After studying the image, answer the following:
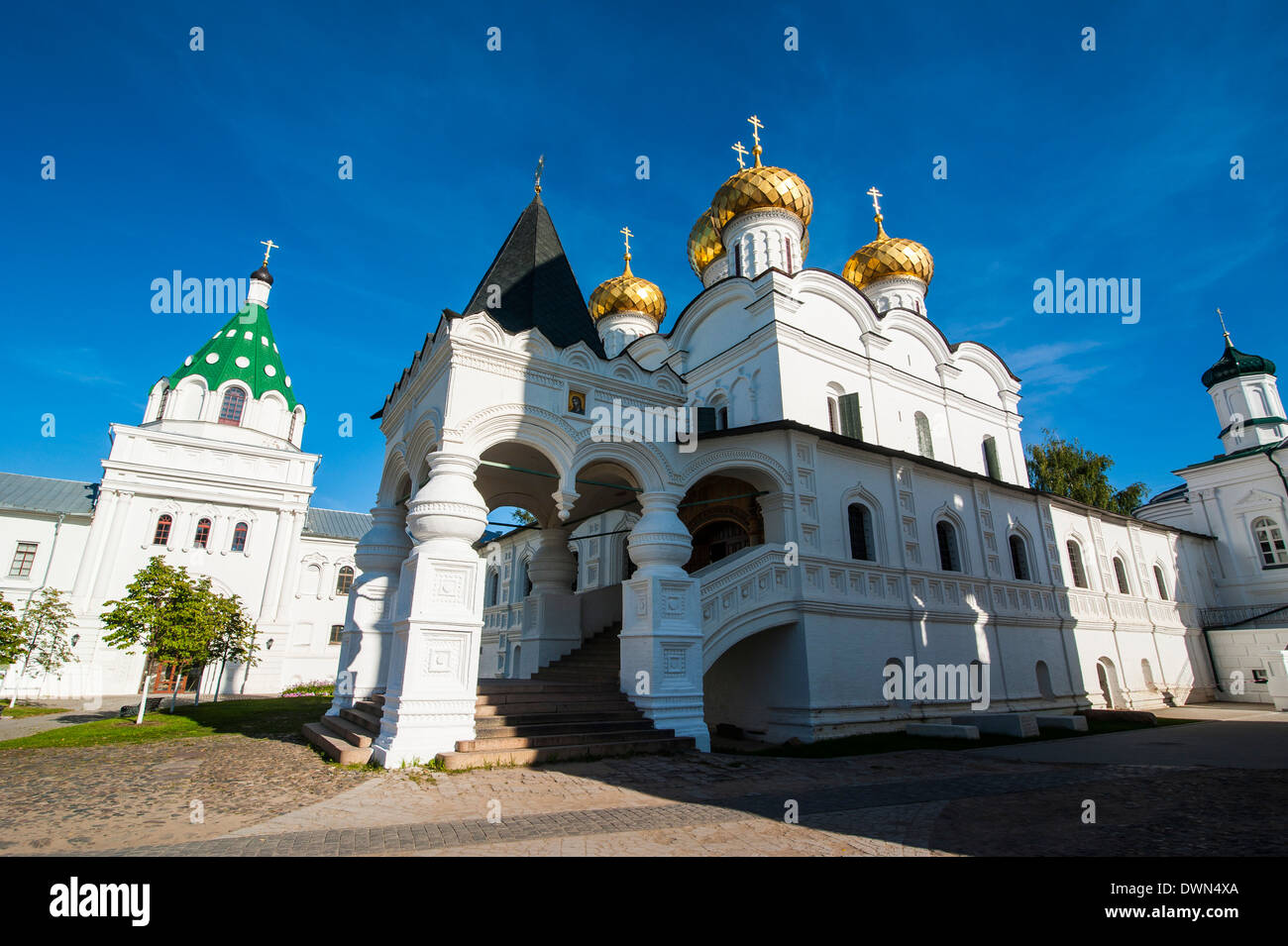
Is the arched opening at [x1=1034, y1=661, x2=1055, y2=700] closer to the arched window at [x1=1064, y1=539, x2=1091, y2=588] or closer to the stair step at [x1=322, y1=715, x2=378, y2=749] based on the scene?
the arched window at [x1=1064, y1=539, x2=1091, y2=588]

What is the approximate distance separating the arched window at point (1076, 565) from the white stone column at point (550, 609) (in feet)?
44.8

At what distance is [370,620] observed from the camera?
393 inches

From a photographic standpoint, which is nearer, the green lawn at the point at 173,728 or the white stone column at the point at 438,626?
the white stone column at the point at 438,626

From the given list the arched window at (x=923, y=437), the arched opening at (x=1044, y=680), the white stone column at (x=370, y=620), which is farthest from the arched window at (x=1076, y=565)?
the white stone column at (x=370, y=620)

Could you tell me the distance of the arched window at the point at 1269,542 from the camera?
21.2 m

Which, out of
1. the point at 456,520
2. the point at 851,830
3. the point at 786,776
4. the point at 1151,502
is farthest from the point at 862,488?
the point at 1151,502

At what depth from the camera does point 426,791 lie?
5.70m

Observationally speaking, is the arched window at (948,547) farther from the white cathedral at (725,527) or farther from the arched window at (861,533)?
the arched window at (861,533)

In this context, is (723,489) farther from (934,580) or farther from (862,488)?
(934,580)

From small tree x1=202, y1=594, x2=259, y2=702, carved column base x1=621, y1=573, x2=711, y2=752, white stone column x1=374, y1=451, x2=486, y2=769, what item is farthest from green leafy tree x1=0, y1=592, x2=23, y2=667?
carved column base x1=621, y1=573, x2=711, y2=752

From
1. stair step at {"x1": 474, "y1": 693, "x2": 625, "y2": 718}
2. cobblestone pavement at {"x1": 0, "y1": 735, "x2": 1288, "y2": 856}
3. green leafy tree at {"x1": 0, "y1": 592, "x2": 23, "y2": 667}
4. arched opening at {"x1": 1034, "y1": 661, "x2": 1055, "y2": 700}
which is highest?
green leafy tree at {"x1": 0, "y1": 592, "x2": 23, "y2": 667}

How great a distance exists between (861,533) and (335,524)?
2806 centimetres

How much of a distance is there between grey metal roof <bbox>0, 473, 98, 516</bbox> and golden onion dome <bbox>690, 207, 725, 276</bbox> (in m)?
25.9

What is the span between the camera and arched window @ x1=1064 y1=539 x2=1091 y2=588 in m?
17.5
